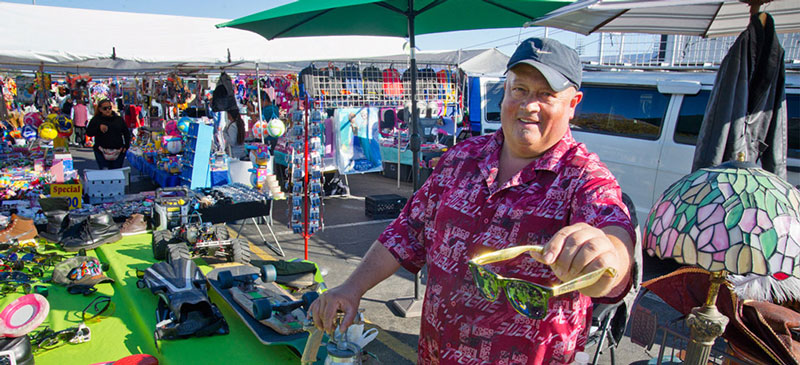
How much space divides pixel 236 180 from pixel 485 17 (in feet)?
15.3

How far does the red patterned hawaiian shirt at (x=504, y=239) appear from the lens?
1245mm

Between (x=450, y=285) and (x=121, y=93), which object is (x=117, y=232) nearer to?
(x=450, y=285)

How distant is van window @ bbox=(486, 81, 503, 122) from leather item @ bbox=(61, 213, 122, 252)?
847 centimetres

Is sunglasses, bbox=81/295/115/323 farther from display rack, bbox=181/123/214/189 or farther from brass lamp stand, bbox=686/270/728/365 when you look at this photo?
display rack, bbox=181/123/214/189

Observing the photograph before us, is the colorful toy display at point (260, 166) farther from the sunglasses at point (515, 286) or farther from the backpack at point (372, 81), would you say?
the sunglasses at point (515, 286)

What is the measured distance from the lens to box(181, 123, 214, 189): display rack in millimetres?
7324

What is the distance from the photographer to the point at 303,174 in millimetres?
4633

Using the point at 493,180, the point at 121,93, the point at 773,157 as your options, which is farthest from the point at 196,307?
the point at 121,93

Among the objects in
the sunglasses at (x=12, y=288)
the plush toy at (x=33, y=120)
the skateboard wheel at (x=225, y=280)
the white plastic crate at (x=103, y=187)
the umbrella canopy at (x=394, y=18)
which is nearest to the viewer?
the skateboard wheel at (x=225, y=280)

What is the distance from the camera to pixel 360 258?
546cm

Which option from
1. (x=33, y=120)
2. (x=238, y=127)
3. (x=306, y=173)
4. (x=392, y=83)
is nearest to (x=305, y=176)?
(x=306, y=173)

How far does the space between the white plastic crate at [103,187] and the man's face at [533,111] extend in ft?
21.2

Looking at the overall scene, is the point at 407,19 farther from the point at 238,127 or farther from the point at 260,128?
the point at 238,127

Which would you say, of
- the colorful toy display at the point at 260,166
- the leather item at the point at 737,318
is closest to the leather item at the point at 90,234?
the colorful toy display at the point at 260,166
